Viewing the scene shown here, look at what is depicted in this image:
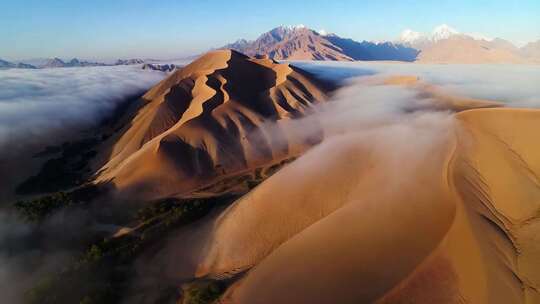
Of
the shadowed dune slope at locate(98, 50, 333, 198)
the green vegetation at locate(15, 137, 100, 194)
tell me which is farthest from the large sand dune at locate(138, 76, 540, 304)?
the green vegetation at locate(15, 137, 100, 194)

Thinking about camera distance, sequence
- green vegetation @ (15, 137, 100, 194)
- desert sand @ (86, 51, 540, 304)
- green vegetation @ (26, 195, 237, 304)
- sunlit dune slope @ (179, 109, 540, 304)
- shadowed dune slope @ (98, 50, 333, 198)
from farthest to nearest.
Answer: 1. green vegetation @ (15, 137, 100, 194)
2. shadowed dune slope @ (98, 50, 333, 198)
3. green vegetation @ (26, 195, 237, 304)
4. desert sand @ (86, 51, 540, 304)
5. sunlit dune slope @ (179, 109, 540, 304)

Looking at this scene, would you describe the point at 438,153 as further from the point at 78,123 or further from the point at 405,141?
the point at 78,123

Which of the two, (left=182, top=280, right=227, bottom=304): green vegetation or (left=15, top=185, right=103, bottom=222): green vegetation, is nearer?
(left=182, top=280, right=227, bottom=304): green vegetation

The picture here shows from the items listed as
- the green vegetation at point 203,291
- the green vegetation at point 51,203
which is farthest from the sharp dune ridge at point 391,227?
the green vegetation at point 51,203

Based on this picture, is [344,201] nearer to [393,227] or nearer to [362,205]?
[362,205]

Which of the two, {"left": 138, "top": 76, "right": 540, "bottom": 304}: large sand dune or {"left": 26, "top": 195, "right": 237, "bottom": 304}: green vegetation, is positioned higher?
{"left": 138, "top": 76, "right": 540, "bottom": 304}: large sand dune

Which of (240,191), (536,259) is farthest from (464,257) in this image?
(240,191)

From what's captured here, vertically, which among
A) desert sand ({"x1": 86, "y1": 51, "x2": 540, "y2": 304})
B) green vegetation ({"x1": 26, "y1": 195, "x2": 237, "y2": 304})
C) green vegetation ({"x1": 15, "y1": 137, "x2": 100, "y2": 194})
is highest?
desert sand ({"x1": 86, "y1": 51, "x2": 540, "y2": 304})

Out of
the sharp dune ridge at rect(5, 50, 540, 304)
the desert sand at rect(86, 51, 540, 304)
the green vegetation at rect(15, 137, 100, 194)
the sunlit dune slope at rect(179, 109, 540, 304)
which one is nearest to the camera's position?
the sunlit dune slope at rect(179, 109, 540, 304)

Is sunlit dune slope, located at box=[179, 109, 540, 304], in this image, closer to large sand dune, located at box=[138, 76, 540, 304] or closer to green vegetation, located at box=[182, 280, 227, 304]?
large sand dune, located at box=[138, 76, 540, 304]
